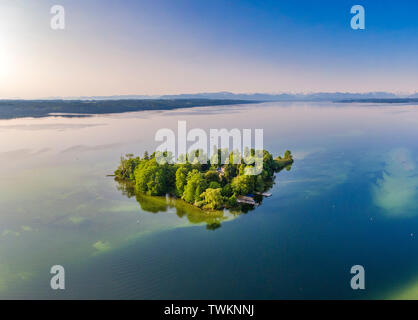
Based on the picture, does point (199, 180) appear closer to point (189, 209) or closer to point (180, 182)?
point (180, 182)

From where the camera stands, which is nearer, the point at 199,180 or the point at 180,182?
the point at 199,180

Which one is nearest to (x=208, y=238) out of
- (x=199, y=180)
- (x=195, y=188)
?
(x=195, y=188)

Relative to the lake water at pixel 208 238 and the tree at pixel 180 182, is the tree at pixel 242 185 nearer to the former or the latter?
the lake water at pixel 208 238

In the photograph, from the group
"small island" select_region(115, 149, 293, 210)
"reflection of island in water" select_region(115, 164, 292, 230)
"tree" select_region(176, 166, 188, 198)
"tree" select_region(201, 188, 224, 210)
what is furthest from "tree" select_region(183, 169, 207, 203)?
"tree" select_region(176, 166, 188, 198)

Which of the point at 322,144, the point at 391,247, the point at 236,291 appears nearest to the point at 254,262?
the point at 236,291

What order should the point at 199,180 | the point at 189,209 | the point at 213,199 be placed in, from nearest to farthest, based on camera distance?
the point at 213,199 < the point at 189,209 < the point at 199,180

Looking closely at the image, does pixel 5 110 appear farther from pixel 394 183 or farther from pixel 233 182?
pixel 394 183

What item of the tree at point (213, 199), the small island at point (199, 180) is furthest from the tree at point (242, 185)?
the tree at point (213, 199)

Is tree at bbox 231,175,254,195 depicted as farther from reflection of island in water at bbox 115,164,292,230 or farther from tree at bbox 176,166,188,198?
Answer: tree at bbox 176,166,188,198
